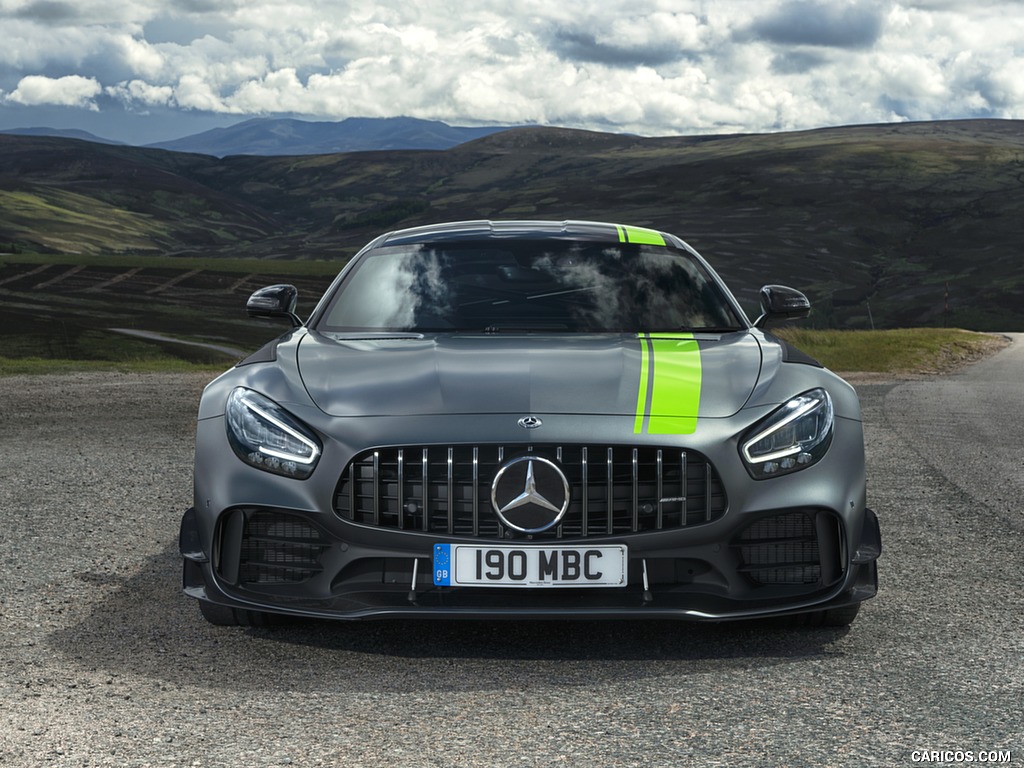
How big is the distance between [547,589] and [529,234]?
2.41 m

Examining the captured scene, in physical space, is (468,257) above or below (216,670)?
above

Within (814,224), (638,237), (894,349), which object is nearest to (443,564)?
(638,237)

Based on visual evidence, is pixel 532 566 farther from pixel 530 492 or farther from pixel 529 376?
pixel 529 376

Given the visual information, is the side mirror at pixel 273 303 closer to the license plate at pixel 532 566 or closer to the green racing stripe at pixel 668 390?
the green racing stripe at pixel 668 390

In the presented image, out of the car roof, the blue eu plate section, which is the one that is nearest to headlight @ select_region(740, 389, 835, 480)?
the blue eu plate section

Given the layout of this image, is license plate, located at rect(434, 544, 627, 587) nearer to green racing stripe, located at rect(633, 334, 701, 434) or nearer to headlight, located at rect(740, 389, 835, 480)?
green racing stripe, located at rect(633, 334, 701, 434)

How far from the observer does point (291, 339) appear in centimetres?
501

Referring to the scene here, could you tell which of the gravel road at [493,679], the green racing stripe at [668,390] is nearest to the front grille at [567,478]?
the green racing stripe at [668,390]

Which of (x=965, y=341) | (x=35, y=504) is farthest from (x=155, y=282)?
(x=35, y=504)

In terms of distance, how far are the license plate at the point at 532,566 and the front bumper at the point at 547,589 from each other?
4cm

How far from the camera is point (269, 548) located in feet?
13.0

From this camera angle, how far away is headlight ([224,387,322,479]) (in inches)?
155

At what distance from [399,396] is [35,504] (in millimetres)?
3995

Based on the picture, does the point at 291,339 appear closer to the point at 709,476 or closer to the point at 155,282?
the point at 709,476
